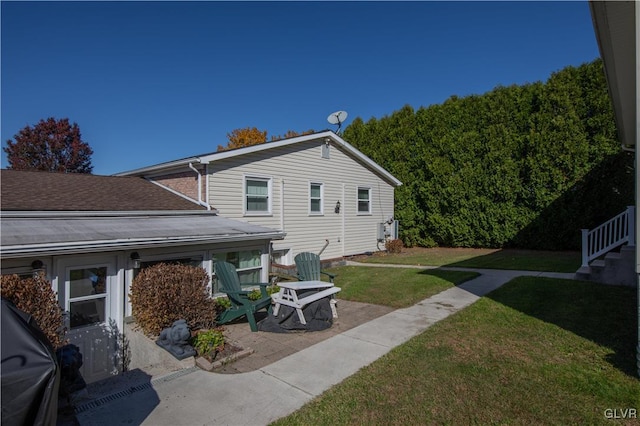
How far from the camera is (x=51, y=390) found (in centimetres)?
227

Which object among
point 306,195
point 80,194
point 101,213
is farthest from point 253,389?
point 306,195

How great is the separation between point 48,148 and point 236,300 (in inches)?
1068

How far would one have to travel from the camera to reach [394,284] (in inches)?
366

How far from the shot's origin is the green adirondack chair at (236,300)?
243 inches

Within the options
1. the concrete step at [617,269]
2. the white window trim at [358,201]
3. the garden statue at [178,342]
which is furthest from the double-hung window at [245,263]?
the concrete step at [617,269]

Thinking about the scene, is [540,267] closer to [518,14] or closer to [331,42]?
[518,14]

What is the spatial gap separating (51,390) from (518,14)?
37.7 ft

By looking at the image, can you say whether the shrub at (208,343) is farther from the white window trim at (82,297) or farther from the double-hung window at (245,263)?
the double-hung window at (245,263)

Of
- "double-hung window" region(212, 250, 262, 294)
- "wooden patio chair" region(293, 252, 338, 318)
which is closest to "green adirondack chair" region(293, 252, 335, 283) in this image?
"wooden patio chair" region(293, 252, 338, 318)

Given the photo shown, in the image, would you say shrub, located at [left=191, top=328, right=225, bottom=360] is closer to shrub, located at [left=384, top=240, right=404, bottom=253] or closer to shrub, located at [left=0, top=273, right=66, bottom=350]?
shrub, located at [left=0, top=273, right=66, bottom=350]

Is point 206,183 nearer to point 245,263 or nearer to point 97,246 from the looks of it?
point 245,263

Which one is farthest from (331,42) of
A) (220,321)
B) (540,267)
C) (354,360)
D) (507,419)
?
(507,419)

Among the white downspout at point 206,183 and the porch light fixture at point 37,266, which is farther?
the white downspout at point 206,183

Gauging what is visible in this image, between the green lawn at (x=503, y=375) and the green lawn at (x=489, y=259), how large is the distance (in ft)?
14.7
